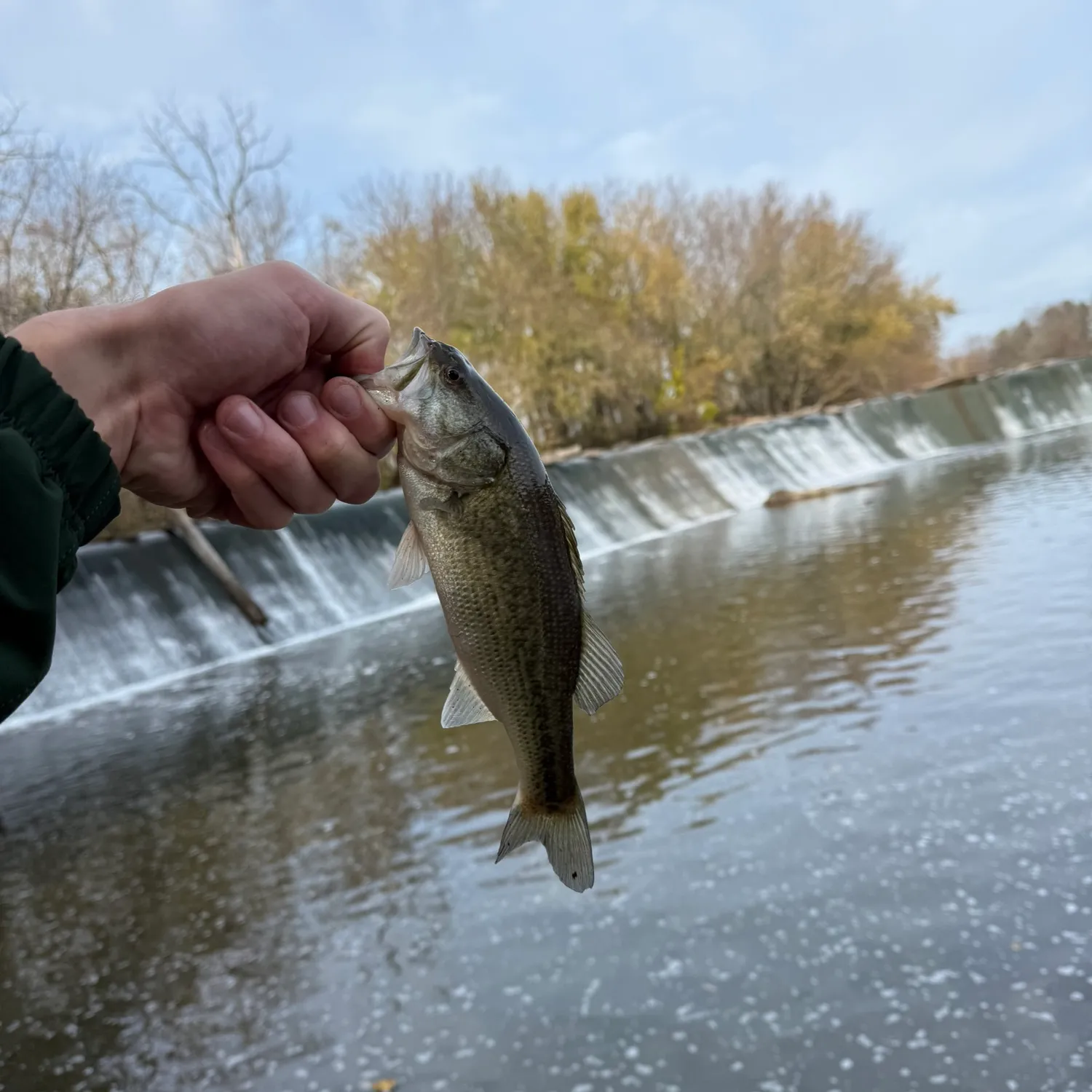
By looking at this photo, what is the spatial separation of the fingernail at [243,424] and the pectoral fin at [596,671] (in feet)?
3.00

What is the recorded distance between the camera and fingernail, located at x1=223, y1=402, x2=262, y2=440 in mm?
2467

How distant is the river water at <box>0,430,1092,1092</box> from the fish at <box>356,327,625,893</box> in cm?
267

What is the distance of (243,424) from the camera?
2467 mm

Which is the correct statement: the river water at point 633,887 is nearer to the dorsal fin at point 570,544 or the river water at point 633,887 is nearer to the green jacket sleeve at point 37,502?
the dorsal fin at point 570,544

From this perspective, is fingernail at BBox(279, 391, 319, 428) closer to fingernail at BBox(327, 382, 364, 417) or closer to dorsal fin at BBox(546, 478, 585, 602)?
fingernail at BBox(327, 382, 364, 417)

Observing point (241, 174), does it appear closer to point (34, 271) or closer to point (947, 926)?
point (34, 271)

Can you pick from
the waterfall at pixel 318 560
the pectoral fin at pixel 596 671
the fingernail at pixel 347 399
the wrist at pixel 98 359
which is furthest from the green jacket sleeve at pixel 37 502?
the waterfall at pixel 318 560

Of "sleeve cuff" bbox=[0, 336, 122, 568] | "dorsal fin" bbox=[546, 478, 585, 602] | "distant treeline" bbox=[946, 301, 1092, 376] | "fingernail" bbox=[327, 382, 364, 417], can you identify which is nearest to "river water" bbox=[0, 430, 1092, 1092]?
"dorsal fin" bbox=[546, 478, 585, 602]

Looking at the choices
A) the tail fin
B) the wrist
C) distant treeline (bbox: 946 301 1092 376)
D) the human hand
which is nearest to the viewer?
the tail fin

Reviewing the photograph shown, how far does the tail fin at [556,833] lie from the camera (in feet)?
6.75

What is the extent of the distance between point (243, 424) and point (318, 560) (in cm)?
1644

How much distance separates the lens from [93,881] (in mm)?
7316

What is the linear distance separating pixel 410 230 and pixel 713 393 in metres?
24.3

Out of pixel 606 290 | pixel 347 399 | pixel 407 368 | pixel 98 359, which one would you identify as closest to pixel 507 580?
pixel 407 368
